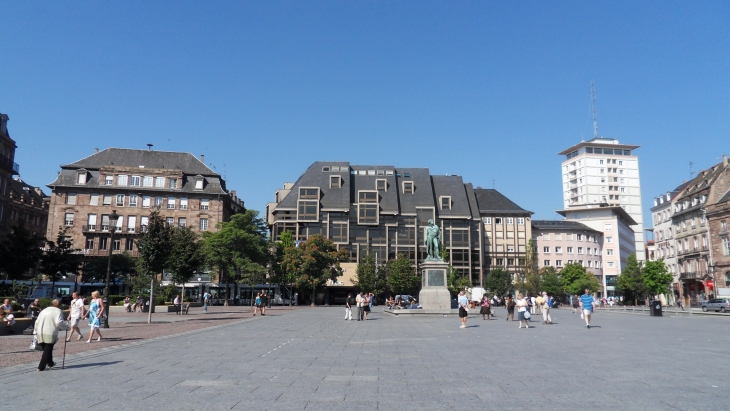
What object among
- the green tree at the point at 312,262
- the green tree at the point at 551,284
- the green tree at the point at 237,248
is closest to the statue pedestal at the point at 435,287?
the green tree at the point at 237,248

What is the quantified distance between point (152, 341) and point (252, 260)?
43.0 m

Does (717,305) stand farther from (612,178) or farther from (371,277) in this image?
(612,178)

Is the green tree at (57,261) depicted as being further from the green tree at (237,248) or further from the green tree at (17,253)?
the green tree at (237,248)

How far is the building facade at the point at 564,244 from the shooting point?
93188 millimetres

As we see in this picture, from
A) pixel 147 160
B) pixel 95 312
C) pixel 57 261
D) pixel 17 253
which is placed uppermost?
pixel 147 160

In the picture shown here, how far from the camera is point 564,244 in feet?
309

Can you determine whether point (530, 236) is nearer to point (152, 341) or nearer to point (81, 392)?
point (152, 341)

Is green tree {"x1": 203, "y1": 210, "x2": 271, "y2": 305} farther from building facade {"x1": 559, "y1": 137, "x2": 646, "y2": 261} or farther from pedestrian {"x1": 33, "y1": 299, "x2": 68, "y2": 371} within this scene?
building facade {"x1": 559, "y1": 137, "x2": 646, "y2": 261}

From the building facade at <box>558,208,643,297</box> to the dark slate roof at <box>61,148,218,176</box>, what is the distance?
70.2m

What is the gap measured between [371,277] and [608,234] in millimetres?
56371

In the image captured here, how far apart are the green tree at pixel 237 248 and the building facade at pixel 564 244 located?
52.1m

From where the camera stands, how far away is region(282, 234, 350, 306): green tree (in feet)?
198

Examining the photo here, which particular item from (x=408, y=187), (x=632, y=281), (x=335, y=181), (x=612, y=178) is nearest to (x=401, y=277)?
(x=408, y=187)

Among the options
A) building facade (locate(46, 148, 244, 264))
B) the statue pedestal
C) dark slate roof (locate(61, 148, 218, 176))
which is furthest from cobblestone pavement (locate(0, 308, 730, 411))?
dark slate roof (locate(61, 148, 218, 176))
